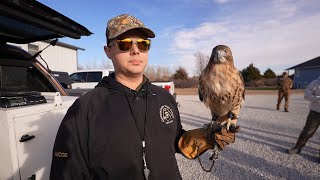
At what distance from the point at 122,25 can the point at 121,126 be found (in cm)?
73

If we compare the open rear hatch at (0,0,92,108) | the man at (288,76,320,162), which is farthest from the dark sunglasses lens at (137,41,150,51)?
the man at (288,76,320,162)

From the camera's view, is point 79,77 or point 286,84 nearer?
point 286,84

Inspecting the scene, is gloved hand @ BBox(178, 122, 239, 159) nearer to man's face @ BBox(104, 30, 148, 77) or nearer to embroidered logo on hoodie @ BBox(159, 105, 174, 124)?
embroidered logo on hoodie @ BBox(159, 105, 174, 124)

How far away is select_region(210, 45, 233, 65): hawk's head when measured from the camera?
258cm

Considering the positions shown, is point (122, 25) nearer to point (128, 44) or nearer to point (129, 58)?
point (128, 44)

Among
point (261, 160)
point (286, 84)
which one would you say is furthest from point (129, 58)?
point (286, 84)

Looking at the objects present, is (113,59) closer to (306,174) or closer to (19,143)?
(19,143)

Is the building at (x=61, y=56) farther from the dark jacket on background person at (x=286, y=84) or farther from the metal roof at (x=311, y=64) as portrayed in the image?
the metal roof at (x=311, y=64)

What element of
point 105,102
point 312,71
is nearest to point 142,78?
point 105,102

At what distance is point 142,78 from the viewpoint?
2.00 metres

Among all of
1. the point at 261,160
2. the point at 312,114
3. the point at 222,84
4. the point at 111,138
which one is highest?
the point at 222,84

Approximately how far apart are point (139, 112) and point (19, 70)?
4.59 feet

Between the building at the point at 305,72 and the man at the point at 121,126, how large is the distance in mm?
46436

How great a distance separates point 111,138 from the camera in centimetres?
165
